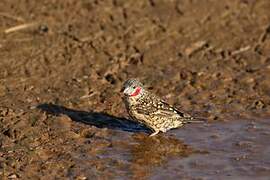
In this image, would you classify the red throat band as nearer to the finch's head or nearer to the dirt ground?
the finch's head

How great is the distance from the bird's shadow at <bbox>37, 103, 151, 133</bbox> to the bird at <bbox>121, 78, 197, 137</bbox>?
30 cm

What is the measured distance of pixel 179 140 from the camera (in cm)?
998

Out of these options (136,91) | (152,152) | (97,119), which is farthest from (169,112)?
(97,119)

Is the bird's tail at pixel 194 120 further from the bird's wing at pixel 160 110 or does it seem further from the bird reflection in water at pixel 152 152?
the bird reflection in water at pixel 152 152

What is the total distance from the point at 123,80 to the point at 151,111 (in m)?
1.53

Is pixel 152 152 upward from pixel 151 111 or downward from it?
downward

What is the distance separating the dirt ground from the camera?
9.31 m

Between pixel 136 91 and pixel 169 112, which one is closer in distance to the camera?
pixel 169 112

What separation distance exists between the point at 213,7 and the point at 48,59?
126 inches

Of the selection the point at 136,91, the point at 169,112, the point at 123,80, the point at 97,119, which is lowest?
the point at 97,119

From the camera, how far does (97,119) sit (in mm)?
10516

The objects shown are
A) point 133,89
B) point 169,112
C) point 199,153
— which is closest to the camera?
point 199,153

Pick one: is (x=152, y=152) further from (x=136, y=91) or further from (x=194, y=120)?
(x=136, y=91)

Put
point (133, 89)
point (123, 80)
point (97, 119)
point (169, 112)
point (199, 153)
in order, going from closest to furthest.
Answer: point (199, 153) < point (169, 112) < point (133, 89) < point (97, 119) < point (123, 80)
